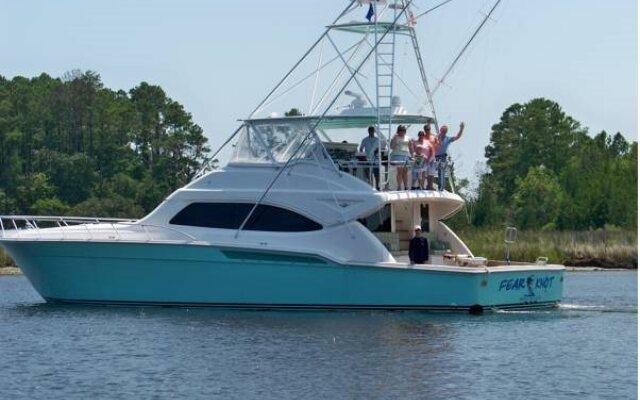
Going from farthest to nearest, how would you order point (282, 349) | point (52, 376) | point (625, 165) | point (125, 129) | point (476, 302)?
point (125, 129) < point (625, 165) < point (476, 302) < point (282, 349) < point (52, 376)

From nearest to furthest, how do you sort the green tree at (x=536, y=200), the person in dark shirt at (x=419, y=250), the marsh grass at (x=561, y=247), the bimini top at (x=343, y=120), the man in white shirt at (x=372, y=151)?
the person in dark shirt at (x=419, y=250) → the man in white shirt at (x=372, y=151) → the bimini top at (x=343, y=120) → the marsh grass at (x=561, y=247) → the green tree at (x=536, y=200)

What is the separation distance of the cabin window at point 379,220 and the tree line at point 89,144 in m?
46.4

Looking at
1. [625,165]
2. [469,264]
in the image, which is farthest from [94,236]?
[625,165]

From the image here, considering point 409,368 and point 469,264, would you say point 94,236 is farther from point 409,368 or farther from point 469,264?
point 409,368

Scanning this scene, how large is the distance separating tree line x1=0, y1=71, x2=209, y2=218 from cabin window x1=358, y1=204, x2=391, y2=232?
4638 cm

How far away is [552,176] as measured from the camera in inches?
3538

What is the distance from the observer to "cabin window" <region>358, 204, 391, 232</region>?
111 ft

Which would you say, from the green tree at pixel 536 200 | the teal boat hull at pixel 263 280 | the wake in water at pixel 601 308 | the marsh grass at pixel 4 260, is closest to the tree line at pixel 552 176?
the green tree at pixel 536 200

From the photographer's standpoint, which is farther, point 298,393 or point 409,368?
point 409,368

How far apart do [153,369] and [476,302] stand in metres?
8.30

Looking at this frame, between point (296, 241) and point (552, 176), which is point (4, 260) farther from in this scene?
point (552, 176)

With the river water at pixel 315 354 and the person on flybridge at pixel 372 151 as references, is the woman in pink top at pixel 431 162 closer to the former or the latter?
the person on flybridge at pixel 372 151

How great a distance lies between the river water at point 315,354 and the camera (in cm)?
2409

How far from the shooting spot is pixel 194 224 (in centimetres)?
3369
